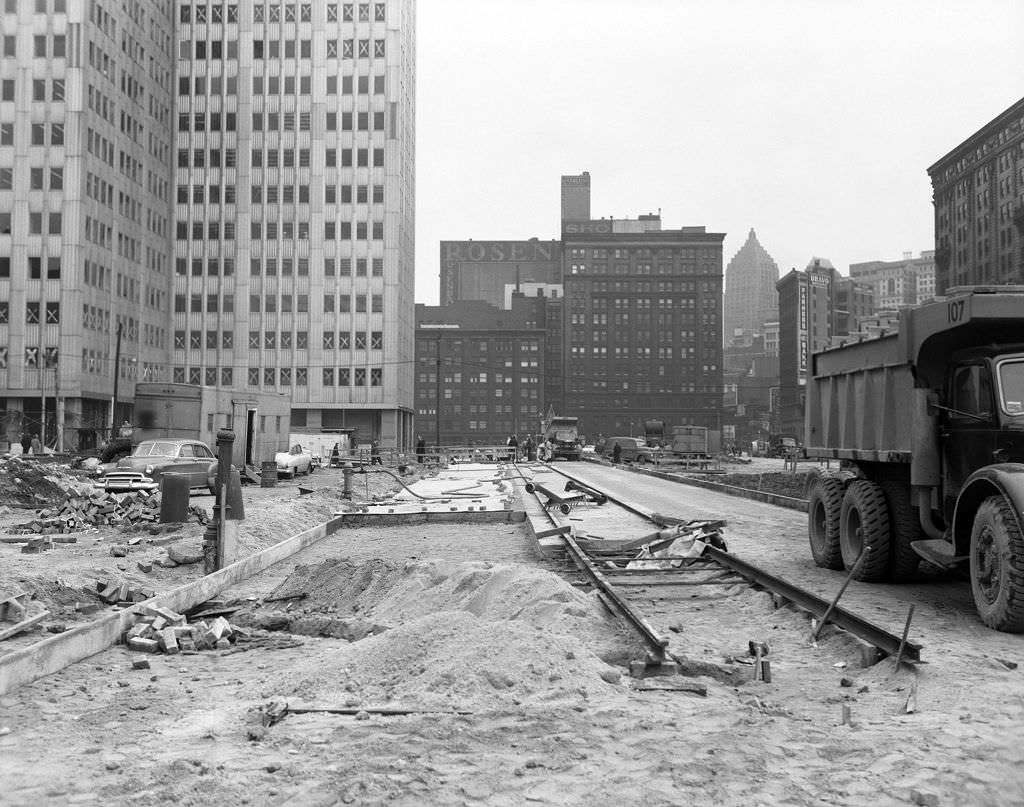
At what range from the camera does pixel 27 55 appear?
241 feet

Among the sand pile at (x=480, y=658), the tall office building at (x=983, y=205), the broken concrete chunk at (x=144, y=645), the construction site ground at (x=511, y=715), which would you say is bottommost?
the broken concrete chunk at (x=144, y=645)

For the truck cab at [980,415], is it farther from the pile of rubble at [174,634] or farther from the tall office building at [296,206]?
the tall office building at [296,206]

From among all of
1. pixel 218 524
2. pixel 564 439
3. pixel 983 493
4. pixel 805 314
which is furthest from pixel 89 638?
pixel 805 314

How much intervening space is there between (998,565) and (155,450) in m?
22.6

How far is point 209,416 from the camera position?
3241 centimetres

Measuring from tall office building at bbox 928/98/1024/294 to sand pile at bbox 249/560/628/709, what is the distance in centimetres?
8992

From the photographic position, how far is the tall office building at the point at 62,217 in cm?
7050

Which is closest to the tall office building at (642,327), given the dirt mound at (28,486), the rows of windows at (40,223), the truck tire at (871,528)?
the rows of windows at (40,223)

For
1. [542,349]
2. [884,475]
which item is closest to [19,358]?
[884,475]

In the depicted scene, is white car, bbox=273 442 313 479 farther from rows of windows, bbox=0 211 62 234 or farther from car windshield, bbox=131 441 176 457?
rows of windows, bbox=0 211 62 234

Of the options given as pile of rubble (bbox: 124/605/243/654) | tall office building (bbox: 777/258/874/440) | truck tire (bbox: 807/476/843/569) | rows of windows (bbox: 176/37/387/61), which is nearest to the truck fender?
truck tire (bbox: 807/476/843/569)

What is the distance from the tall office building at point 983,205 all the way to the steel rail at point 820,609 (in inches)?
3385

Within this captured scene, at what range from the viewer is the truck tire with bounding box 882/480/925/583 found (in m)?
10.8

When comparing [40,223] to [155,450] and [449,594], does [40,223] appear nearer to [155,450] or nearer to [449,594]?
[155,450]
